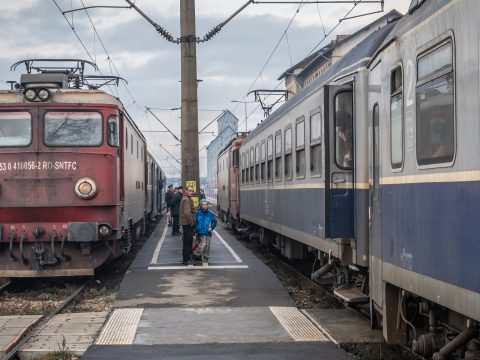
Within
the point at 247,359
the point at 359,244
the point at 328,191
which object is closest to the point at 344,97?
the point at 328,191

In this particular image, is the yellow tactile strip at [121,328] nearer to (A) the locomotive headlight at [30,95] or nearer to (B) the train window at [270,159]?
(A) the locomotive headlight at [30,95]

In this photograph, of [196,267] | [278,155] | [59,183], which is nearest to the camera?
[59,183]

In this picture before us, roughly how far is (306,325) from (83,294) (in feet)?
14.8

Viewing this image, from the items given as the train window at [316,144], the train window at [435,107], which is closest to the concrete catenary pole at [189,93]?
the train window at [316,144]

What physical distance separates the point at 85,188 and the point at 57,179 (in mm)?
488

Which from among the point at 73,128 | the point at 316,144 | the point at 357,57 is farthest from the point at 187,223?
the point at 357,57

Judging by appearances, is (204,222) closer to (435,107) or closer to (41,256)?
(41,256)

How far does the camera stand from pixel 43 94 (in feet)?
41.4

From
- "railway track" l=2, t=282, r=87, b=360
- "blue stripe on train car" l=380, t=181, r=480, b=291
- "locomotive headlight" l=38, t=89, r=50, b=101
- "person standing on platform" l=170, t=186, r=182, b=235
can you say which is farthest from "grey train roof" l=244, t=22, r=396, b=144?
"person standing on platform" l=170, t=186, r=182, b=235

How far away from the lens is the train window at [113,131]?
42.2 ft

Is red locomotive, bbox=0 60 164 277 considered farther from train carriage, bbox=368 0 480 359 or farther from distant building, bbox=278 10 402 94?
distant building, bbox=278 10 402 94

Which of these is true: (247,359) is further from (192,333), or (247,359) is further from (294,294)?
(294,294)

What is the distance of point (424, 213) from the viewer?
5492mm

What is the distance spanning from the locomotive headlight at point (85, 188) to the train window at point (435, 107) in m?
7.79
